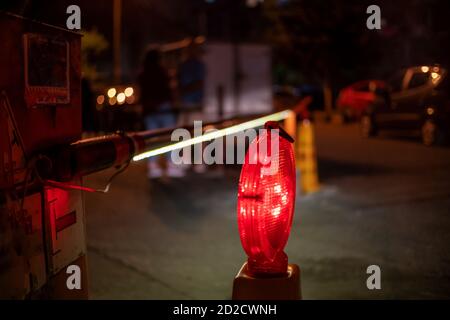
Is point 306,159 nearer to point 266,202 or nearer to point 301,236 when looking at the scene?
point 301,236

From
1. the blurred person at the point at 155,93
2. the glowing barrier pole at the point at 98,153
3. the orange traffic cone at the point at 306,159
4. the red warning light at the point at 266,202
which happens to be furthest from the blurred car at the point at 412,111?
the red warning light at the point at 266,202

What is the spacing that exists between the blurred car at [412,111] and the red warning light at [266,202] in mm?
9620

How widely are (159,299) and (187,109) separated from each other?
8.61 m

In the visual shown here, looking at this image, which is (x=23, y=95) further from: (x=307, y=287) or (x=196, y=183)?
(x=196, y=183)

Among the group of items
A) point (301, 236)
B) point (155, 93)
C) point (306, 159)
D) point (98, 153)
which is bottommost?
point (301, 236)

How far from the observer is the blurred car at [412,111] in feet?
42.5

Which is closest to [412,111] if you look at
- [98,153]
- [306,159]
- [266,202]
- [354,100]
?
[306,159]

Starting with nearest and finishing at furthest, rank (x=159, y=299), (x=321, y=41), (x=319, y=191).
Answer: (x=159, y=299), (x=319, y=191), (x=321, y=41)

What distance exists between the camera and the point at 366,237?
22.6ft

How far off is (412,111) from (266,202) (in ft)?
44.0

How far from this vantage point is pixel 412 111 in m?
15.3

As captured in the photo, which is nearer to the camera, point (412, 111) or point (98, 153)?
point (98, 153)
